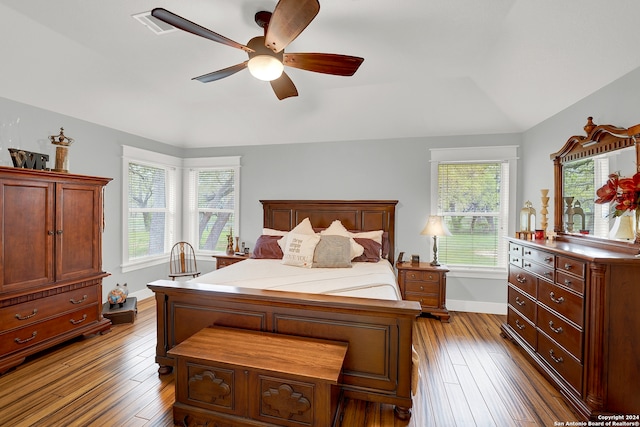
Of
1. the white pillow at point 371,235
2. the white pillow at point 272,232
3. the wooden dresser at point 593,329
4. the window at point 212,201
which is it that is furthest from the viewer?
the window at point 212,201

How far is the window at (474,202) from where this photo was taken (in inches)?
151

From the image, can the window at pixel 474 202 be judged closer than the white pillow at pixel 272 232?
Yes

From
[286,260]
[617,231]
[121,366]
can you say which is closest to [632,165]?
[617,231]

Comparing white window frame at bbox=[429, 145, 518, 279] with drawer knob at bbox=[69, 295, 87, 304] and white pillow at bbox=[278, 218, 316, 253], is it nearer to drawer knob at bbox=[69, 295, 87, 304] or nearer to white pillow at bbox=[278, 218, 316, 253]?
white pillow at bbox=[278, 218, 316, 253]

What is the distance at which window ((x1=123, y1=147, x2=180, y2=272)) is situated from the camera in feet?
13.4

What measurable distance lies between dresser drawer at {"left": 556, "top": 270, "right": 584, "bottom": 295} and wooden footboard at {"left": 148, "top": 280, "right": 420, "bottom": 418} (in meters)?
1.09

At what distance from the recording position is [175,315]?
237 centimetres

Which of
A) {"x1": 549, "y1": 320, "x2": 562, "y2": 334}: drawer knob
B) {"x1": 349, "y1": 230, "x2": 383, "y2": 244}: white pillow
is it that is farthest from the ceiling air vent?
{"x1": 549, "y1": 320, "x2": 562, "y2": 334}: drawer knob

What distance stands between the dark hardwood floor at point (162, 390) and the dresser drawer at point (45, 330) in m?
0.18

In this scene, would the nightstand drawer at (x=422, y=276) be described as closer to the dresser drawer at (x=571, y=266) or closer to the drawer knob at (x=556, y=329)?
the drawer knob at (x=556, y=329)

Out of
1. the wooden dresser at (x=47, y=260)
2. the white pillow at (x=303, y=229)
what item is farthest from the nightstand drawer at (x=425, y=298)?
the wooden dresser at (x=47, y=260)

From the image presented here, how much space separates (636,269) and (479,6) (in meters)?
1.99

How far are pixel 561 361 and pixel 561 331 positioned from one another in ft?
0.72

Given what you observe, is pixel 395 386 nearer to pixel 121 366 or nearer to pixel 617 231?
pixel 617 231
